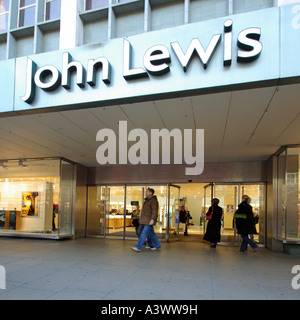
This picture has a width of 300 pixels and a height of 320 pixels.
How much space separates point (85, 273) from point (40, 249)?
3.30m

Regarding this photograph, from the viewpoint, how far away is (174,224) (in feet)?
34.9

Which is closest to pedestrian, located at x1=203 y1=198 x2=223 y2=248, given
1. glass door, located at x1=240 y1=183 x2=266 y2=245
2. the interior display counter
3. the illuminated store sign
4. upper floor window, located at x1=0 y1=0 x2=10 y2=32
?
glass door, located at x1=240 y1=183 x2=266 y2=245

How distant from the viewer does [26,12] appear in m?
7.45

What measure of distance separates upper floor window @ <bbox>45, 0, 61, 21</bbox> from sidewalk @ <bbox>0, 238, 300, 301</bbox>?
5.76m

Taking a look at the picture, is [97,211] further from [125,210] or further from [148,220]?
[148,220]

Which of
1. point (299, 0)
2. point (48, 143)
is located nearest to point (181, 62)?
point (299, 0)

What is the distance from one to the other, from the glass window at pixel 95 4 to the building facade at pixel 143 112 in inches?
1.8

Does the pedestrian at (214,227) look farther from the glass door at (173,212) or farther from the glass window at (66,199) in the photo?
the glass window at (66,199)

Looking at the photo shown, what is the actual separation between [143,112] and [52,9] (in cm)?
387

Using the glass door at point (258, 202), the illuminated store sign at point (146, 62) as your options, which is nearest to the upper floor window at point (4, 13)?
the illuminated store sign at point (146, 62)

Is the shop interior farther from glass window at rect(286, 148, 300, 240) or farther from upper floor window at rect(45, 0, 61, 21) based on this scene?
upper floor window at rect(45, 0, 61, 21)

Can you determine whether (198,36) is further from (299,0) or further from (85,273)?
(85,273)

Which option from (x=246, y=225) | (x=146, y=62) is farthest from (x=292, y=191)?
(x=146, y=62)

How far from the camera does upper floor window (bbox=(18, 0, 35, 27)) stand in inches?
288
